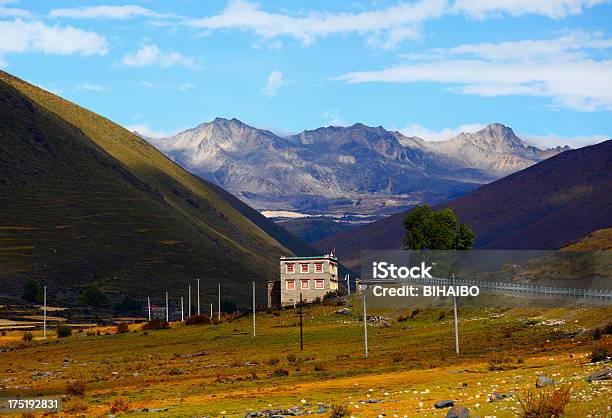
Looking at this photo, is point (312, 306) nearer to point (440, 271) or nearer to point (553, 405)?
point (440, 271)

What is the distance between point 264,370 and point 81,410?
24.3 m

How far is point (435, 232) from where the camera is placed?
524 feet

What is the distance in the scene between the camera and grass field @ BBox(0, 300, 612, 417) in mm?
45156

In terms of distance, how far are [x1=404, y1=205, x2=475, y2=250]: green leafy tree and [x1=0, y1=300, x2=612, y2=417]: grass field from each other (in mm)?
22334

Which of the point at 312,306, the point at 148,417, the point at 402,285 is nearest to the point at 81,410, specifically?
the point at 148,417

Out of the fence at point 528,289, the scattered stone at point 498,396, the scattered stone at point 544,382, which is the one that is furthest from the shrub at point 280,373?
the scattered stone at point 498,396

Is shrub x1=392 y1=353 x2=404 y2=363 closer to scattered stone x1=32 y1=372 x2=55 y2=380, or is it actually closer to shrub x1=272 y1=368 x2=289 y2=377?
shrub x1=272 y1=368 x2=289 y2=377

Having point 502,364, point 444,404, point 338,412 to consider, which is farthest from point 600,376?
point 502,364

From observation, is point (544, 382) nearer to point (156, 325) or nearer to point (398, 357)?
point (398, 357)

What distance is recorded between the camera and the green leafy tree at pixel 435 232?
6225 inches

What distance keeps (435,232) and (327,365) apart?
87850mm

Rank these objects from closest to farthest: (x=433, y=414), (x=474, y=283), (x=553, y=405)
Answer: (x=553, y=405)
(x=433, y=414)
(x=474, y=283)

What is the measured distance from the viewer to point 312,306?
530ft

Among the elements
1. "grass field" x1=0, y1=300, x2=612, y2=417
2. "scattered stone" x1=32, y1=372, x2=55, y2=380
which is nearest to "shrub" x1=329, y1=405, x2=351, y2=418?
"grass field" x1=0, y1=300, x2=612, y2=417
